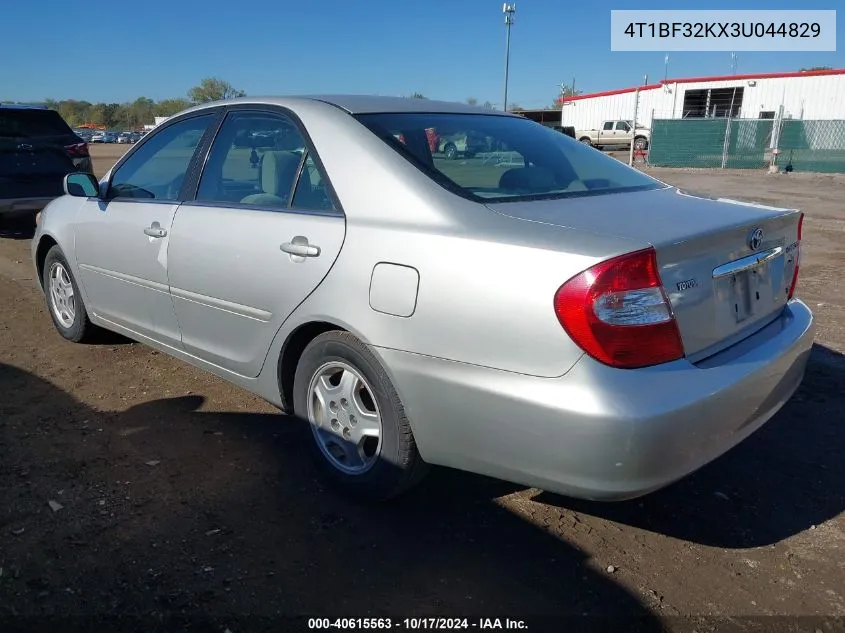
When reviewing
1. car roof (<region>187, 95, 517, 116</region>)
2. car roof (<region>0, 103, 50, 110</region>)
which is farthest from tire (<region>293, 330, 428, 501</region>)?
car roof (<region>0, 103, 50, 110</region>)

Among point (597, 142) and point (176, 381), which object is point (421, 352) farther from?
point (597, 142)

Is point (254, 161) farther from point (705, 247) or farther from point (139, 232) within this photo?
point (705, 247)

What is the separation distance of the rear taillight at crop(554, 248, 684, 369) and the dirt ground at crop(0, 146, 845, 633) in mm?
891

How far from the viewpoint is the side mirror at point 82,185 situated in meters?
4.05

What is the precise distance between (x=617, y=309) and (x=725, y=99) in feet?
143

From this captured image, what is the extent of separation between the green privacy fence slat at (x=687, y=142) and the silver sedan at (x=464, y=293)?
83.5 ft

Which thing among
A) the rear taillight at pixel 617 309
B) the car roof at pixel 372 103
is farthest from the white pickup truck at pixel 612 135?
the rear taillight at pixel 617 309

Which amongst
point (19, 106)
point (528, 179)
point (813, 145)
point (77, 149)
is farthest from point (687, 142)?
point (528, 179)

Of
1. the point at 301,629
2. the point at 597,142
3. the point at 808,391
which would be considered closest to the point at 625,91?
the point at 597,142

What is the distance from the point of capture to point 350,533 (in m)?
2.69

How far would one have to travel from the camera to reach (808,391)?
406cm

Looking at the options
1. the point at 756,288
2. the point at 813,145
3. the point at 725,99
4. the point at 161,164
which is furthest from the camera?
the point at 725,99

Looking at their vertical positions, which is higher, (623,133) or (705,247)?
(623,133)

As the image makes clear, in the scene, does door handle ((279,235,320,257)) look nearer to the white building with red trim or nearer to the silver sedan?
the silver sedan
